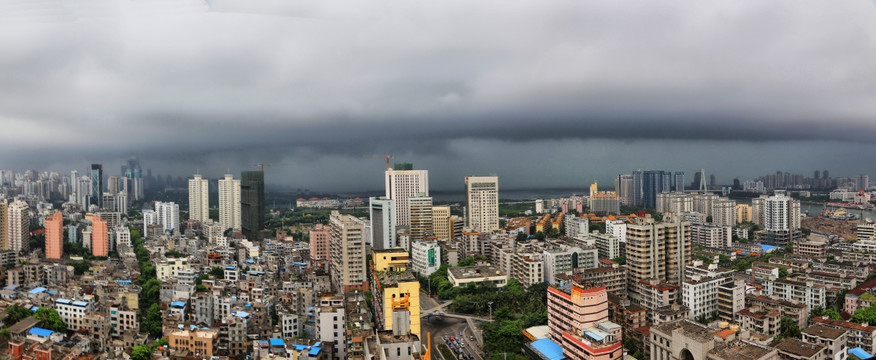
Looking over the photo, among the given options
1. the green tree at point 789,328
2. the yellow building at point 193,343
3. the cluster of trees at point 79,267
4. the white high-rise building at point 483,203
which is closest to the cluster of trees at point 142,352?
the yellow building at point 193,343

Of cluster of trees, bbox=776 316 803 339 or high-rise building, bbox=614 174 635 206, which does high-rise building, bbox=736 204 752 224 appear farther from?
cluster of trees, bbox=776 316 803 339

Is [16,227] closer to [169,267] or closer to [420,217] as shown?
[169,267]

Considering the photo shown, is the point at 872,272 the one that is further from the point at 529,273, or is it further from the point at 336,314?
the point at 336,314

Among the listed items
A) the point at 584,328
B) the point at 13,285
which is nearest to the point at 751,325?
the point at 584,328

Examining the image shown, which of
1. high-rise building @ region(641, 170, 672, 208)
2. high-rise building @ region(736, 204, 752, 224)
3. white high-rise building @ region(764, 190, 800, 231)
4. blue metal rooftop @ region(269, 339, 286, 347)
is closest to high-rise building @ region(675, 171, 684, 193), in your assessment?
high-rise building @ region(641, 170, 672, 208)

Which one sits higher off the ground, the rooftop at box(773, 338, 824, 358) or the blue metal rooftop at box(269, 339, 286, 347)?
the rooftop at box(773, 338, 824, 358)

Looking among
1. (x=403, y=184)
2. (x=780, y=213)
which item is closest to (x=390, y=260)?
(x=403, y=184)
